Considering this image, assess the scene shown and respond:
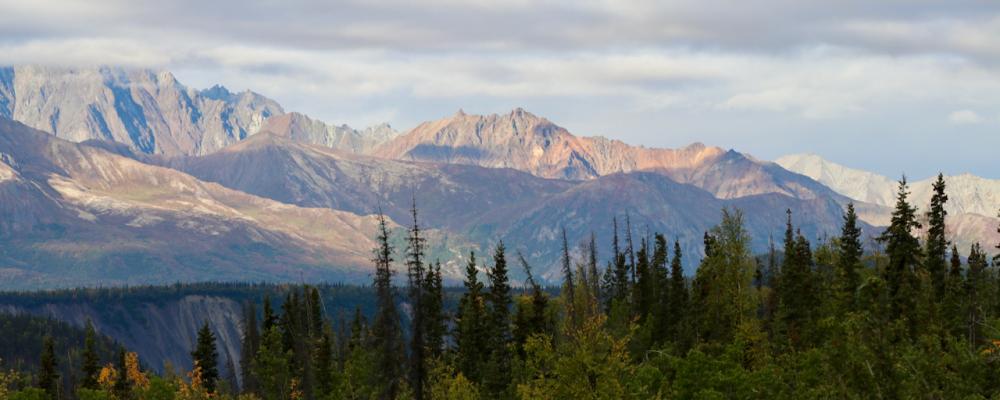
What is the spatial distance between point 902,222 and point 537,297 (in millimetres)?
34268

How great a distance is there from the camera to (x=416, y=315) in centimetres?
9512

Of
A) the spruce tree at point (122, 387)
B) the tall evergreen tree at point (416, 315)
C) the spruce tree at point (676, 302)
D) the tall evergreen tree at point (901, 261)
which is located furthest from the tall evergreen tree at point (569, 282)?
the spruce tree at point (122, 387)

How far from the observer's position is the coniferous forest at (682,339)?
64.5 meters

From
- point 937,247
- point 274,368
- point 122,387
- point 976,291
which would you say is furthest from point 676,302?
point 122,387

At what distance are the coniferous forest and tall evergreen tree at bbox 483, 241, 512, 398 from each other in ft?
0.65

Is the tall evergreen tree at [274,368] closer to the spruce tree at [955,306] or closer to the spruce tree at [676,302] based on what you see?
the spruce tree at [676,302]

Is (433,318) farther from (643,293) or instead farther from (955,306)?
(955,306)

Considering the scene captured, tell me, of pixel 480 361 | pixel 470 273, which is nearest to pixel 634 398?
pixel 480 361

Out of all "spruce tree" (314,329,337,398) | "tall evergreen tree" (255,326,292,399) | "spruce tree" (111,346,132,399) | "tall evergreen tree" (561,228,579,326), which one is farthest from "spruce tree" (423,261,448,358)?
"spruce tree" (111,346,132,399)

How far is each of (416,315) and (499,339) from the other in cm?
2241

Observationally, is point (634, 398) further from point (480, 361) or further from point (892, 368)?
point (480, 361)

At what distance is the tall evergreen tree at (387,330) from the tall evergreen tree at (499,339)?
1001cm

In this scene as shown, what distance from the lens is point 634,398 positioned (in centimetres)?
6700

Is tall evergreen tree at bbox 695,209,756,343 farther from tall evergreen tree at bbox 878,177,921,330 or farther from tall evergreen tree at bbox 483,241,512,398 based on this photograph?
tall evergreen tree at bbox 483,241,512,398
